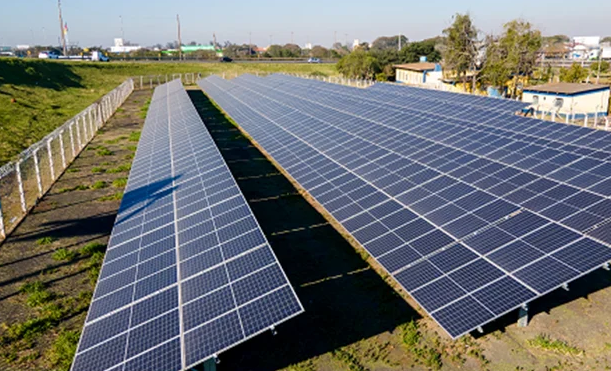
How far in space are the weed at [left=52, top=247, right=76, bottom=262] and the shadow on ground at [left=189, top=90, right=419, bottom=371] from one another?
7144 millimetres

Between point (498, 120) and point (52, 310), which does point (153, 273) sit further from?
point (498, 120)

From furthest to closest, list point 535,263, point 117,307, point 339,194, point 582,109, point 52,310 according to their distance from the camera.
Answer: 1. point 582,109
2. point 339,194
3. point 52,310
4. point 535,263
5. point 117,307

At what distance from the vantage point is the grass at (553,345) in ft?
35.9

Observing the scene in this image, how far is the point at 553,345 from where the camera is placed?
11.1m

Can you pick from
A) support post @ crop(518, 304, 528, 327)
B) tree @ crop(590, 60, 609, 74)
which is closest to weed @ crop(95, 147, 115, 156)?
support post @ crop(518, 304, 528, 327)

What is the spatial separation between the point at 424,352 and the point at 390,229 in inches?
148

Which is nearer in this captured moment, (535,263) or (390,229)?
(535,263)

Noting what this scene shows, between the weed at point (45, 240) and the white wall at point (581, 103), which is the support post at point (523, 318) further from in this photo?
the white wall at point (581, 103)

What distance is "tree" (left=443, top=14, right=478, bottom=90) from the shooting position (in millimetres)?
61938

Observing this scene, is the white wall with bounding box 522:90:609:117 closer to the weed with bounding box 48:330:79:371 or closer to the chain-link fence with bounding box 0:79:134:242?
the chain-link fence with bounding box 0:79:134:242

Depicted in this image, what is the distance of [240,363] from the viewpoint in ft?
35.9

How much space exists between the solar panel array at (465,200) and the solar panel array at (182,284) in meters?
3.69

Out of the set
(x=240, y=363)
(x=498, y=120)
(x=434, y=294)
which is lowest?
(x=240, y=363)

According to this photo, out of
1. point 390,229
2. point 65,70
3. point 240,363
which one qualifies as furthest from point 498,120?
point 65,70
